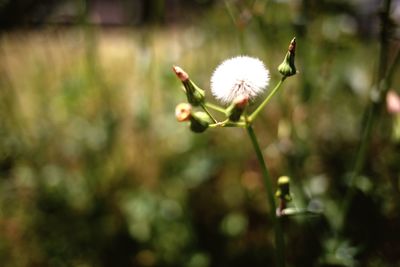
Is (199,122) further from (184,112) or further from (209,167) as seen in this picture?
(209,167)

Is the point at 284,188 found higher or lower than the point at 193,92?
lower

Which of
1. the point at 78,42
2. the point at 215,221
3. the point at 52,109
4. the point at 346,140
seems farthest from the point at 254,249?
the point at 52,109

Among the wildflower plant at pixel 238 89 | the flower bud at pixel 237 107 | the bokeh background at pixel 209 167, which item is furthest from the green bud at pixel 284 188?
the bokeh background at pixel 209 167

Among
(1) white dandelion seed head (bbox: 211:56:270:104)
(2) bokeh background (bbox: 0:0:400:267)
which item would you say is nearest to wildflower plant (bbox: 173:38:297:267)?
(1) white dandelion seed head (bbox: 211:56:270:104)

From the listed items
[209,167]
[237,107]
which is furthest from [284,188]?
[209,167]

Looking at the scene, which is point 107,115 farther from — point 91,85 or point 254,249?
point 254,249

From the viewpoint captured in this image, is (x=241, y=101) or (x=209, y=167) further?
(x=209, y=167)
